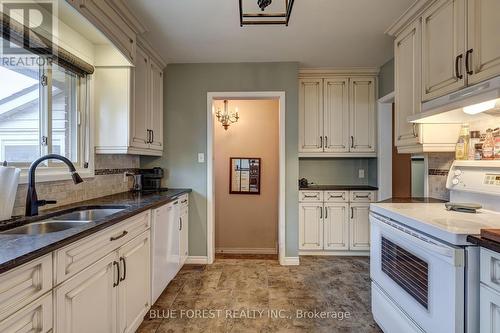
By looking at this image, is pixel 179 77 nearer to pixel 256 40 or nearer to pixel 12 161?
pixel 256 40

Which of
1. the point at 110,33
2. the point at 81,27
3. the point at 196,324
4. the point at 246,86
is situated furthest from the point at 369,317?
the point at 81,27

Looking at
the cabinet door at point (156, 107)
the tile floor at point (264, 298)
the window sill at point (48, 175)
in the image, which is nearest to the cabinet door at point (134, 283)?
the tile floor at point (264, 298)

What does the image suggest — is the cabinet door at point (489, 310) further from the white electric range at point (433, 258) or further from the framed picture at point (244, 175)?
the framed picture at point (244, 175)

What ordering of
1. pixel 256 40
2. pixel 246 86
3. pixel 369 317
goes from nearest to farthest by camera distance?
pixel 369 317, pixel 256 40, pixel 246 86

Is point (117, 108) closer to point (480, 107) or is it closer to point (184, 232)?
point (184, 232)

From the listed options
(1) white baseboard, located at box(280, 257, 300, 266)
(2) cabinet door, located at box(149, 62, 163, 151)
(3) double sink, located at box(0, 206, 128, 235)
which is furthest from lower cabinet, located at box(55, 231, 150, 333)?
(1) white baseboard, located at box(280, 257, 300, 266)

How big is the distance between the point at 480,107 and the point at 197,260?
9.97ft

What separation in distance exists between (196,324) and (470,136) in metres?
2.49

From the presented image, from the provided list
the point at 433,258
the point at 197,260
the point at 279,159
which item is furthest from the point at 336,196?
the point at 433,258

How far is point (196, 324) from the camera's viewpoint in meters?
2.04

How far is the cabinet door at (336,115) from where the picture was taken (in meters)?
3.59

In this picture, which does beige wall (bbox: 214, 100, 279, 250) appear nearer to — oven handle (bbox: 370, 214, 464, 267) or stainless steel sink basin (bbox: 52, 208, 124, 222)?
stainless steel sink basin (bbox: 52, 208, 124, 222)

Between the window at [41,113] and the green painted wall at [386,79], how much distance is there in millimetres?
3276

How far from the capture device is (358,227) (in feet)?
11.6
